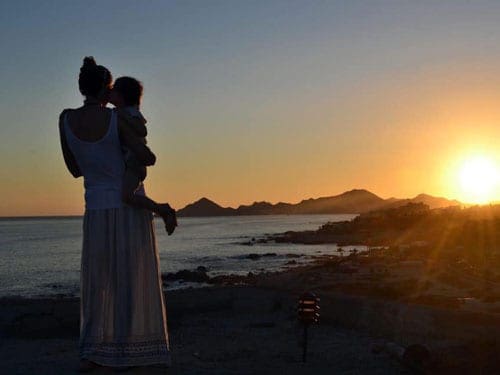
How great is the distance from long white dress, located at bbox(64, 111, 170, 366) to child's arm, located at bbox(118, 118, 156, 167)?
0.08m

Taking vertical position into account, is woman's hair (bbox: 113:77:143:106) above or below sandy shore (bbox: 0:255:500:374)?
above

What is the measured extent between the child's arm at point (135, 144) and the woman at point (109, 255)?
0.7 inches

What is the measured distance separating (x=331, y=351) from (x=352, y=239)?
62.8m

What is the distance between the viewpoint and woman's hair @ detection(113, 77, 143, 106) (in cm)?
531

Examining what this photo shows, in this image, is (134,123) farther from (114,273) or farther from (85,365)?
(85,365)

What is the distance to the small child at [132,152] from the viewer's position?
5.23 m

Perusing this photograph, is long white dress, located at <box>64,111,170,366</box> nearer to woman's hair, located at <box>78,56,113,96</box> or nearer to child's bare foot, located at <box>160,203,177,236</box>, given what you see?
child's bare foot, located at <box>160,203,177,236</box>

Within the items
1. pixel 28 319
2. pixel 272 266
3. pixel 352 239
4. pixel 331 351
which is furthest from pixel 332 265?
pixel 352 239

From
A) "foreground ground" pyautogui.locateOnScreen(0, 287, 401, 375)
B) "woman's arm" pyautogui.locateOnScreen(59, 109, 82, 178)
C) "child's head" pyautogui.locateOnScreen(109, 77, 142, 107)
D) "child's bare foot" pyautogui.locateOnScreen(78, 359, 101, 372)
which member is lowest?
"foreground ground" pyautogui.locateOnScreen(0, 287, 401, 375)

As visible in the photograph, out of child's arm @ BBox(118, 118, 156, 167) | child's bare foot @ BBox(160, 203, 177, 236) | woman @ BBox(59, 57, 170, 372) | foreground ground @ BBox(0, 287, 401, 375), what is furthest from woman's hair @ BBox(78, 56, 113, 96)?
foreground ground @ BBox(0, 287, 401, 375)

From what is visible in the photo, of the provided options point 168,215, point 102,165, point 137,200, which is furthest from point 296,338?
point 102,165

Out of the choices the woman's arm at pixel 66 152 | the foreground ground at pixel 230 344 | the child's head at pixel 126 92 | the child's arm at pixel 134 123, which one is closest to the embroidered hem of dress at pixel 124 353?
the foreground ground at pixel 230 344

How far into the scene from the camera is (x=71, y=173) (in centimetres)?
551

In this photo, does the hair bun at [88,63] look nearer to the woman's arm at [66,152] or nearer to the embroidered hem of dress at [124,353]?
the woman's arm at [66,152]
